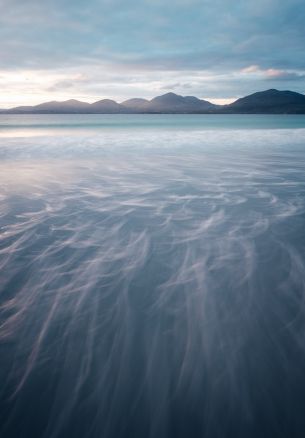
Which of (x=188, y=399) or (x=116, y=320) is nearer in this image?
(x=188, y=399)

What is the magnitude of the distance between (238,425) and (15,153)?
54.4 ft

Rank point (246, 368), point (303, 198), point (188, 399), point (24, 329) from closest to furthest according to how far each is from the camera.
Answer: point (188, 399) → point (246, 368) → point (24, 329) → point (303, 198)

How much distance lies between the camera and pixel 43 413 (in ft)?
7.49

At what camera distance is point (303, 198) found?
24.0ft

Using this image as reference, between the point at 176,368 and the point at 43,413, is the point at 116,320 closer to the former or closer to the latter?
the point at 176,368

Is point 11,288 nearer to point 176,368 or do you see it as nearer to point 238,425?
point 176,368

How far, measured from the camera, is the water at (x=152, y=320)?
2.28 meters

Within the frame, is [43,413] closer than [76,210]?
Yes

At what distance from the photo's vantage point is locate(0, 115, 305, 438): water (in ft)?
7.48

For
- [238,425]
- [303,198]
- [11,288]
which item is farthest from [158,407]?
[303,198]

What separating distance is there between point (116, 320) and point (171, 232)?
2.42 m

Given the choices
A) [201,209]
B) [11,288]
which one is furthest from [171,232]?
[11,288]

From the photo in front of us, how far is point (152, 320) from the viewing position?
3.18 meters

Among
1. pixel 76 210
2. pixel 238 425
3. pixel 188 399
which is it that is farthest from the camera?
pixel 76 210
